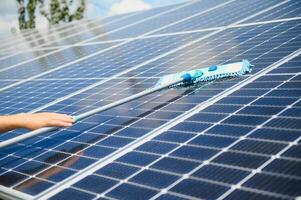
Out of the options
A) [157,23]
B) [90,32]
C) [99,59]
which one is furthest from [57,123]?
[90,32]

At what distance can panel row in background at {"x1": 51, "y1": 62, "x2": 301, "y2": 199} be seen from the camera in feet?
12.2

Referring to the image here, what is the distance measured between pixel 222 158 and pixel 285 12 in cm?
643

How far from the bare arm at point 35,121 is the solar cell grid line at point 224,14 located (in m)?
6.16

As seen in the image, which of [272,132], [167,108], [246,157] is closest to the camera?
[246,157]

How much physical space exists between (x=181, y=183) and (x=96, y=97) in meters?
3.67

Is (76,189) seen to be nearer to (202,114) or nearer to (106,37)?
(202,114)

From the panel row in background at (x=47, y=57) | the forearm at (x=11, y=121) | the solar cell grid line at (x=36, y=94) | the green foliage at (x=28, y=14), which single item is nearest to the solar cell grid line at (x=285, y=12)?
the solar cell grid line at (x=36, y=94)

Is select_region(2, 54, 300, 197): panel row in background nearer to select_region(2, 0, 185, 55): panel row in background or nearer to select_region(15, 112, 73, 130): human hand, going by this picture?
select_region(15, 112, 73, 130): human hand

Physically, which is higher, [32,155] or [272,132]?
[272,132]

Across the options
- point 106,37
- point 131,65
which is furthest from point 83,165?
point 106,37

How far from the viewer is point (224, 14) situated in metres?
12.0

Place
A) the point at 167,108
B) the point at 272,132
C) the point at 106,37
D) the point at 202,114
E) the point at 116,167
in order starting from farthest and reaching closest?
the point at 106,37, the point at 167,108, the point at 202,114, the point at 116,167, the point at 272,132

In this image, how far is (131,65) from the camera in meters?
9.09

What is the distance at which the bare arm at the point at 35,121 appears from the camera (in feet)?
17.1
